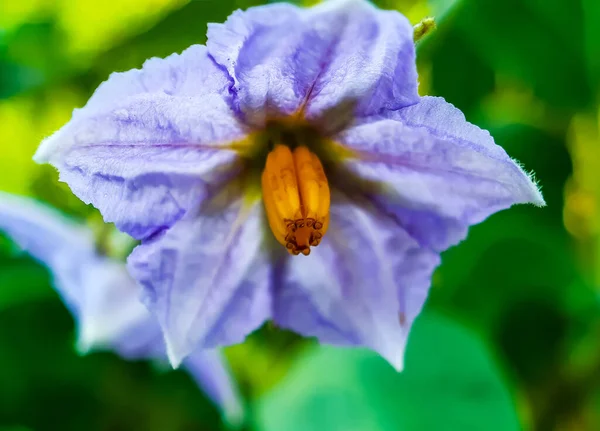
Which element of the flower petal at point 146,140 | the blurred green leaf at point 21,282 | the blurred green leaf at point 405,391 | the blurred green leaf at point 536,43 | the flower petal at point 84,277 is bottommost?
the blurred green leaf at point 21,282

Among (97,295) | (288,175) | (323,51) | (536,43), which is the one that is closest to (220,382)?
(97,295)

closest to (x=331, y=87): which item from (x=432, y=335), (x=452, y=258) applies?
(x=432, y=335)

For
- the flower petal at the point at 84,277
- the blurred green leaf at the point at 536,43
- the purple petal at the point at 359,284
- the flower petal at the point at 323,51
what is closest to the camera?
the flower petal at the point at 323,51

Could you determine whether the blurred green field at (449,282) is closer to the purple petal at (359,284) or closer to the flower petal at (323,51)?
the purple petal at (359,284)

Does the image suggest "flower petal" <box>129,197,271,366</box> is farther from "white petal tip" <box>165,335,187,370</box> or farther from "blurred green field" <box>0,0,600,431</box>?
"blurred green field" <box>0,0,600,431</box>

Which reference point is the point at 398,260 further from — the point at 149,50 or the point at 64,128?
the point at 149,50

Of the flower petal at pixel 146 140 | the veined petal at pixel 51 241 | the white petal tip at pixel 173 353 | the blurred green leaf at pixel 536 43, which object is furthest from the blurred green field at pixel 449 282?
the flower petal at pixel 146 140

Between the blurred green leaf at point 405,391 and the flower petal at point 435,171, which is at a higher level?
the flower petal at point 435,171

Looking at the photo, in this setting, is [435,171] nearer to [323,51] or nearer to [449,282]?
[323,51]
